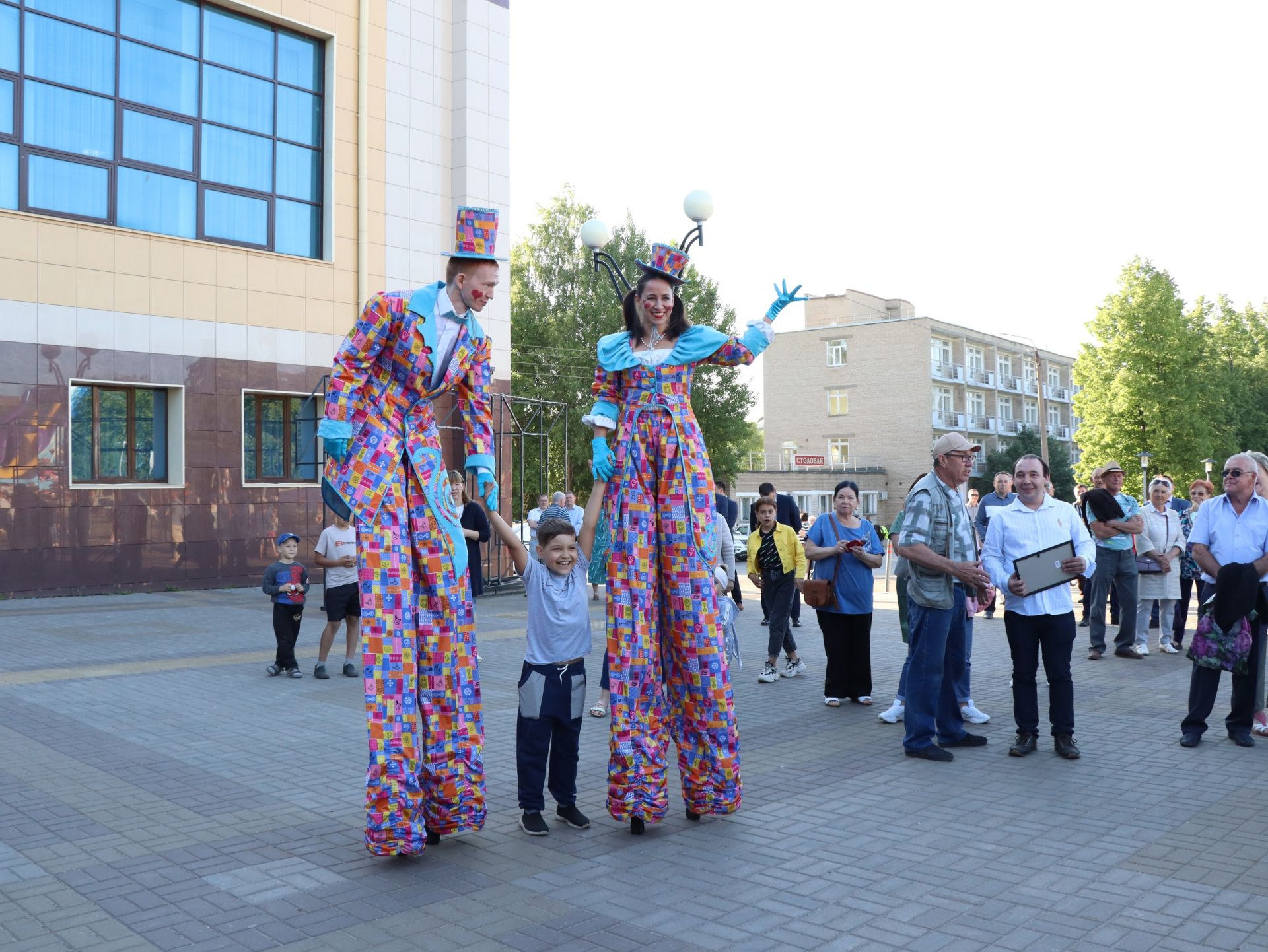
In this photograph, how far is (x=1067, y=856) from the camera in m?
4.77

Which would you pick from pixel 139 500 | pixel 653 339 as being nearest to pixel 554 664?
pixel 653 339

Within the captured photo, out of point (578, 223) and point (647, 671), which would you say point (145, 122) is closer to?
point (647, 671)

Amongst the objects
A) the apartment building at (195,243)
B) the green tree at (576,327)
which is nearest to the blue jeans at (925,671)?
the apartment building at (195,243)

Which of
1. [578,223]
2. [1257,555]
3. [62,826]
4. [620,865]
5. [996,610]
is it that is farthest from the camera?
[578,223]

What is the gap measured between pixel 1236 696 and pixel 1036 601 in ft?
5.48

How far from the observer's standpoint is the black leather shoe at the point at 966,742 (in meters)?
7.23

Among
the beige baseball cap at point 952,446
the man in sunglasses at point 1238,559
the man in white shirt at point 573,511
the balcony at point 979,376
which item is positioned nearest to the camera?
the beige baseball cap at point 952,446

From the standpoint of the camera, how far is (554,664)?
17.0ft

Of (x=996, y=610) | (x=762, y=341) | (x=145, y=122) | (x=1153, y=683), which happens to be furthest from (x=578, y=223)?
(x=762, y=341)

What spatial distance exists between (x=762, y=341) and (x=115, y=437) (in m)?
15.6

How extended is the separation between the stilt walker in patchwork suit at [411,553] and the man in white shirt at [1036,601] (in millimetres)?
3681

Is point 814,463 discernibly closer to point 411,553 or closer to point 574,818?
point 574,818

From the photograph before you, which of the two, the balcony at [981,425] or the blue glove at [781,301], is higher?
the balcony at [981,425]

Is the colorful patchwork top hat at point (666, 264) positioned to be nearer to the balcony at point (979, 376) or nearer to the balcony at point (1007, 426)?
the balcony at point (979, 376)
